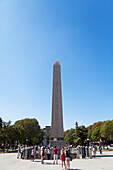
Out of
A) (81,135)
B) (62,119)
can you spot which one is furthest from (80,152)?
(81,135)

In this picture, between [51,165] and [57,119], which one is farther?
[57,119]

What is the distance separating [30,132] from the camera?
58.6m

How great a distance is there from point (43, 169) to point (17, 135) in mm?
36525

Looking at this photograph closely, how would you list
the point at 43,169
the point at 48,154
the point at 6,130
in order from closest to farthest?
1. the point at 43,169
2. the point at 48,154
3. the point at 6,130

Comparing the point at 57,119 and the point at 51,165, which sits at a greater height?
the point at 57,119

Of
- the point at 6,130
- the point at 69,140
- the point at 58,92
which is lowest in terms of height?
the point at 69,140

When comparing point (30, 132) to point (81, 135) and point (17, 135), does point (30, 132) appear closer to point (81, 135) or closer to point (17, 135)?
point (17, 135)

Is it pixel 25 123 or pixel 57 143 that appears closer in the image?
pixel 57 143

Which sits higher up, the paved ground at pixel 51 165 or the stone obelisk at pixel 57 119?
the stone obelisk at pixel 57 119

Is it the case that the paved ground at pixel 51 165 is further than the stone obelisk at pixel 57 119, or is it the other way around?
the stone obelisk at pixel 57 119

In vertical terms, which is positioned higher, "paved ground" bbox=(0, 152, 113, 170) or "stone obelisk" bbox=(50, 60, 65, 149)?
"stone obelisk" bbox=(50, 60, 65, 149)

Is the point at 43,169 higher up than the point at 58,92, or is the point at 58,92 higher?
the point at 58,92

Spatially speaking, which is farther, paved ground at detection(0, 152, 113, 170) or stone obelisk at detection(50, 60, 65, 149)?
stone obelisk at detection(50, 60, 65, 149)

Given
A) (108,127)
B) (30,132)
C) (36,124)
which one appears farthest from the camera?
(36,124)
